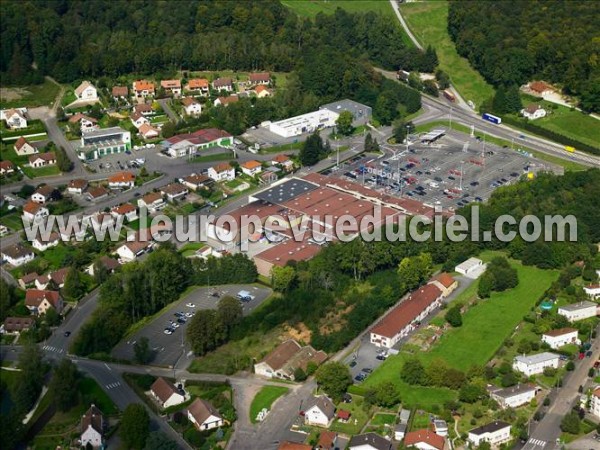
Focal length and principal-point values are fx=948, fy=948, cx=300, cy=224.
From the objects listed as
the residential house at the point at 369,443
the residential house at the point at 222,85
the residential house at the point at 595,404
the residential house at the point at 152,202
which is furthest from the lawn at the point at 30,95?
the residential house at the point at 595,404

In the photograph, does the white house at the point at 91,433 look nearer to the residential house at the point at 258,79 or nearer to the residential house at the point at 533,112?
the residential house at the point at 258,79

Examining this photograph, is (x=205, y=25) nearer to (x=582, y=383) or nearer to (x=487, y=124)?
(x=487, y=124)

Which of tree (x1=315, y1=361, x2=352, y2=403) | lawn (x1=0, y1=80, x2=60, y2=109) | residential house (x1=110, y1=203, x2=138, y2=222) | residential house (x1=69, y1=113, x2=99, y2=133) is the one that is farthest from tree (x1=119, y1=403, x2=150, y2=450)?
lawn (x1=0, y1=80, x2=60, y2=109)

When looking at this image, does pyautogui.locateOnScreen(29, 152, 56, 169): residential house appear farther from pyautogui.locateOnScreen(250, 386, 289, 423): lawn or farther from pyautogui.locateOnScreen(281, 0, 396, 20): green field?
pyautogui.locateOnScreen(281, 0, 396, 20): green field

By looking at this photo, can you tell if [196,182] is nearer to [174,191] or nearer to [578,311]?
[174,191]

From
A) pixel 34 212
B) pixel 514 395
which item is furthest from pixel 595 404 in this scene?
pixel 34 212

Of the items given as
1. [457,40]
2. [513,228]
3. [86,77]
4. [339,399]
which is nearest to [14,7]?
[86,77]
